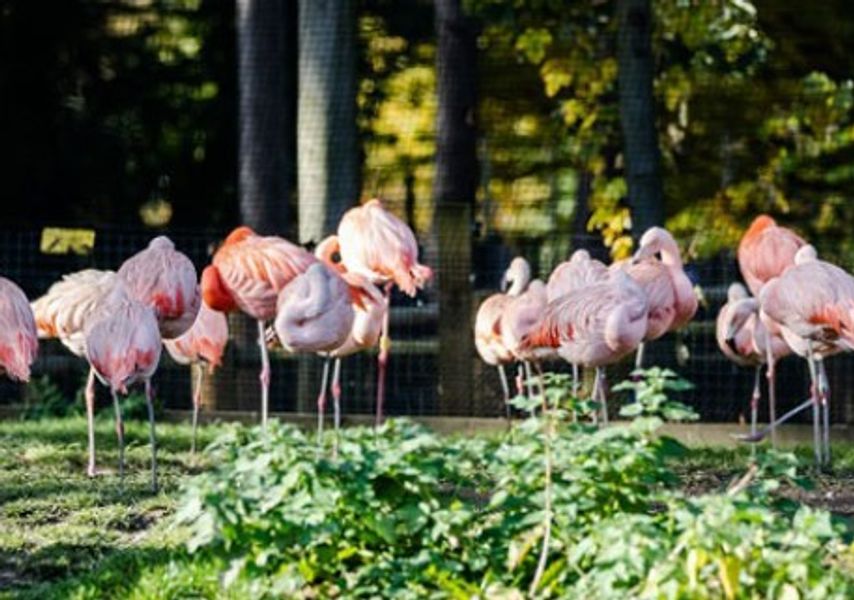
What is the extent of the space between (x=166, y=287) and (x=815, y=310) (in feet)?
8.87

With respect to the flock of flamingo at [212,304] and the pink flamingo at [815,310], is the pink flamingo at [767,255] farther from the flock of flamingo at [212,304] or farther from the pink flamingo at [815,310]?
the flock of flamingo at [212,304]

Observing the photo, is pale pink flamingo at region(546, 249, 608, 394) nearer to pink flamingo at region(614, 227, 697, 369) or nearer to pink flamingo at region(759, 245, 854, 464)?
pink flamingo at region(614, 227, 697, 369)

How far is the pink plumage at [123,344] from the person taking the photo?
830 centimetres

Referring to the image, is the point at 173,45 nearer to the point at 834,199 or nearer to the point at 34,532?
the point at 834,199

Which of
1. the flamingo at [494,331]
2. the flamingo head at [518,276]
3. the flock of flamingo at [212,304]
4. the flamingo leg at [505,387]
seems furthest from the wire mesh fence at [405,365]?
the flock of flamingo at [212,304]

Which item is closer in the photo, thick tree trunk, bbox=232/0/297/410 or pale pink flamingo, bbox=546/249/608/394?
pale pink flamingo, bbox=546/249/608/394

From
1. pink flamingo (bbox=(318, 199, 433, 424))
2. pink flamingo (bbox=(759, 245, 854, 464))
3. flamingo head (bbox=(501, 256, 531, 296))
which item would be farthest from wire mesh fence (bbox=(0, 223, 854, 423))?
pink flamingo (bbox=(759, 245, 854, 464))

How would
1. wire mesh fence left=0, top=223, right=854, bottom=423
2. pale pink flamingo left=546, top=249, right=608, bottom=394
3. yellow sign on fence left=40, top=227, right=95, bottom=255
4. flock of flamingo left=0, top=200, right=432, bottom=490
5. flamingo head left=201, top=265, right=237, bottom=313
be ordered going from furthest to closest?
yellow sign on fence left=40, top=227, right=95, bottom=255
wire mesh fence left=0, top=223, right=854, bottom=423
pale pink flamingo left=546, top=249, right=608, bottom=394
flamingo head left=201, top=265, right=237, bottom=313
flock of flamingo left=0, top=200, right=432, bottom=490

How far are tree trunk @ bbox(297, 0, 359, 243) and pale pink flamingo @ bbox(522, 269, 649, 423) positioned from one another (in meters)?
3.57

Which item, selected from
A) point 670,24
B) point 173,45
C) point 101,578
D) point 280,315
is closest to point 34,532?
point 101,578

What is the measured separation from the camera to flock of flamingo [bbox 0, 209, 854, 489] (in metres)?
8.54

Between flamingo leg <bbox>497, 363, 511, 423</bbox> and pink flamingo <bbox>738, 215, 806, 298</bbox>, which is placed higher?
pink flamingo <bbox>738, 215, 806, 298</bbox>

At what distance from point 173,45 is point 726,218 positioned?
4124mm

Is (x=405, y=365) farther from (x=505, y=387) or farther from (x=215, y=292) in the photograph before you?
(x=215, y=292)
